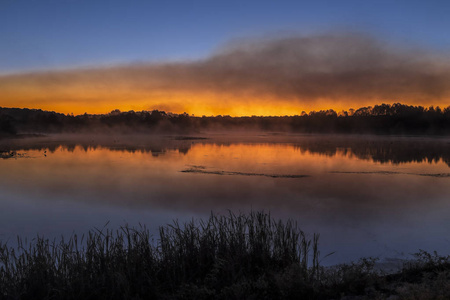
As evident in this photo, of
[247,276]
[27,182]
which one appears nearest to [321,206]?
[247,276]

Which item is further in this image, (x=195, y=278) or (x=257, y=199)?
(x=257, y=199)

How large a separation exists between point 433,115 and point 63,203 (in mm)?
83859

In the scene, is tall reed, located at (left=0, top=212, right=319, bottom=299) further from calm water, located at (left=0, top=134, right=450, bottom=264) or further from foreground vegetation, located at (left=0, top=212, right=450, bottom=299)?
calm water, located at (left=0, top=134, right=450, bottom=264)

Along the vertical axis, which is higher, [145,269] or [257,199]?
[145,269]

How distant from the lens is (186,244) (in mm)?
5879

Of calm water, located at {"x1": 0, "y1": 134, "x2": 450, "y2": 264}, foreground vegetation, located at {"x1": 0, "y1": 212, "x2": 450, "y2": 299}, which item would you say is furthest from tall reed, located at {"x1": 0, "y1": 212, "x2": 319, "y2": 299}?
calm water, located at {"x1": 0, "y1": 134, "x2": 450, "y2": 264}

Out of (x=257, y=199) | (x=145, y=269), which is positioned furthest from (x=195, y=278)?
(x=257, y=199)

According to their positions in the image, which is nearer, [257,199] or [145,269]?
[145,269]

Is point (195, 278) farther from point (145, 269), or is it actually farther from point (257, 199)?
point (257, 199)

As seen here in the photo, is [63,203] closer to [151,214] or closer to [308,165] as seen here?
[151,214]

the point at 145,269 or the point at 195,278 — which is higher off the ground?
the point at 145,269

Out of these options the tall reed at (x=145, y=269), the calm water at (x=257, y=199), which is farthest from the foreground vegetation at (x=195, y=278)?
the calm water at (x=257, y=199)

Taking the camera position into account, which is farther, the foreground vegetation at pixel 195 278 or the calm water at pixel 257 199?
the calm water at pixel 257 199

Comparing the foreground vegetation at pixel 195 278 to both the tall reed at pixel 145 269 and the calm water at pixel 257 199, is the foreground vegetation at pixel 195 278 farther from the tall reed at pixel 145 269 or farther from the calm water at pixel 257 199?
the calm water at pixel 257 199
